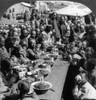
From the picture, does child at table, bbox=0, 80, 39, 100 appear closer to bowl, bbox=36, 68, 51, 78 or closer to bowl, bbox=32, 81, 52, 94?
bowl, bbox=32, 81, 52, 94

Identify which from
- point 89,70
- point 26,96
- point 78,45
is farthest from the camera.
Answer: point 78,45

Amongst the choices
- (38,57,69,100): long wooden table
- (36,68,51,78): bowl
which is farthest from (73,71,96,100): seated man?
(36,68,51,78): bowl

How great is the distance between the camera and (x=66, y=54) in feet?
23.0

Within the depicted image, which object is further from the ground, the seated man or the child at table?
the child at table

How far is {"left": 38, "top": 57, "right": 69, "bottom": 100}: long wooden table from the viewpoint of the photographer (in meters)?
4.16

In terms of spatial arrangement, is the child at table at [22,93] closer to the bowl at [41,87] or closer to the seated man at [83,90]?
the bowl at [41,87]

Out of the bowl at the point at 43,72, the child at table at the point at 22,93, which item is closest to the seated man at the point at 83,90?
the bowl at the point at 43,72

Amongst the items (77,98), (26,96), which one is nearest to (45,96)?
(26,96)

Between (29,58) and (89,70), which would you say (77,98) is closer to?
(89,70)

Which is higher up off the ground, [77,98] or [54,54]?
[54,54]

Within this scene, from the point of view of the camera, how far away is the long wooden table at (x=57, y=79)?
13.7 feet

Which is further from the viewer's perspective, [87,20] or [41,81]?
[87,20]

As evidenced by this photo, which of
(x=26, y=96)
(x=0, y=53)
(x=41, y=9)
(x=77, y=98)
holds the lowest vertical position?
(x=77, y=98)

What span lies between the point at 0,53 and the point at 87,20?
33.4 feet
